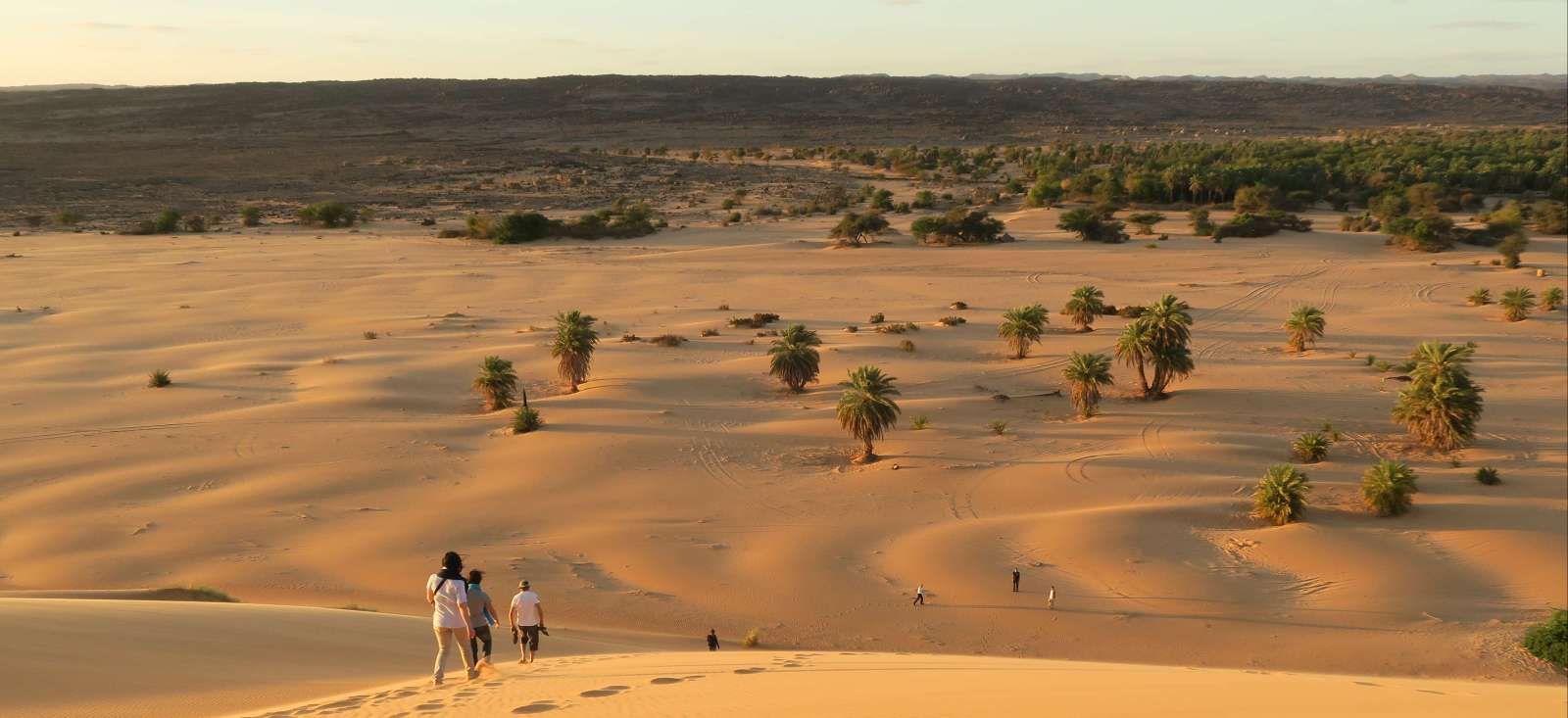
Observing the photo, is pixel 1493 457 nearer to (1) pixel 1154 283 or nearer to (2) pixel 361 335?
(1) pixel 1154 283

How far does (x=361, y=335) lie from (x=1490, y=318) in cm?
3757

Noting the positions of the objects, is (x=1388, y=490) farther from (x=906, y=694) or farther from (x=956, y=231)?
(x=956, y=231)

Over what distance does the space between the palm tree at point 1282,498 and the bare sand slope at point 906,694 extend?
11.2 meters

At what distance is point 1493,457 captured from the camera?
27.7 metres

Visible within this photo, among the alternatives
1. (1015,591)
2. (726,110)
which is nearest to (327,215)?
(1015,591)

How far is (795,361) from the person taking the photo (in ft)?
107

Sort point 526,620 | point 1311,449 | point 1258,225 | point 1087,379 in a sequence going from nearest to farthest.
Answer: point 526,620, point 1311,449, point 1087,379, point 1258,225

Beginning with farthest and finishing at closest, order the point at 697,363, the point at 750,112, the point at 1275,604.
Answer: the point at 750,112
the point at 697,363
the point at 1275,604

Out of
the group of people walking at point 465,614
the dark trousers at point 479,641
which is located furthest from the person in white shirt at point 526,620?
the dark trousers at point 479,641

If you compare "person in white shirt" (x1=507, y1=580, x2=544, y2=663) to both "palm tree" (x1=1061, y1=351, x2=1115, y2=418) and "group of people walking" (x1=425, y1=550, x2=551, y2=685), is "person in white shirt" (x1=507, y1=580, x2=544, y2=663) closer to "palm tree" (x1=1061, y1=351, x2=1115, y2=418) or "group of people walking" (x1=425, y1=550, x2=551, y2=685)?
"group of people walking" (x1=425, y1=550, x2=551, y2=685)

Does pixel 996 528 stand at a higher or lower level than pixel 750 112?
lower

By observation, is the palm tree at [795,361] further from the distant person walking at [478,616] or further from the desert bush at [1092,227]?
the desert bush at [1092,227]

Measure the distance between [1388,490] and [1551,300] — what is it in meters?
26.1

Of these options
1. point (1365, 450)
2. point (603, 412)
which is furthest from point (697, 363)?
point (1365, 450)
